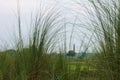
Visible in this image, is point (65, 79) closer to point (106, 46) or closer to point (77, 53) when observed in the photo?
point (77, 53)

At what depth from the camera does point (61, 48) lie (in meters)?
4.68

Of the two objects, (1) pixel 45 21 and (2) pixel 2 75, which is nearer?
(1) pixel 45 21

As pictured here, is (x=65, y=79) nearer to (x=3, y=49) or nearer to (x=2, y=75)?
(x=2, y=75)

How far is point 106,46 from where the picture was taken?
12.0ft

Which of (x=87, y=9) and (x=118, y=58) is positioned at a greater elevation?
(x=87, y=9)

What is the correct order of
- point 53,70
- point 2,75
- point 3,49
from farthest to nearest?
point 3,49 < point 2,75 < point 53,70

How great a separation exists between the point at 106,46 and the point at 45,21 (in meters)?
1.56

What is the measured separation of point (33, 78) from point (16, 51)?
63cm

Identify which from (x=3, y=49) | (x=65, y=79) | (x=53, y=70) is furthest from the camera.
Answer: (x=3, y=49)

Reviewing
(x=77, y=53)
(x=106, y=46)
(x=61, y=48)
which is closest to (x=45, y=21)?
(x=61, y=48)

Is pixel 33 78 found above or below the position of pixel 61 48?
below

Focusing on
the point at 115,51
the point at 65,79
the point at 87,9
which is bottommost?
the point at 65,79

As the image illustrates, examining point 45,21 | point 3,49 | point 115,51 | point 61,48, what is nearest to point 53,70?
point 61,48

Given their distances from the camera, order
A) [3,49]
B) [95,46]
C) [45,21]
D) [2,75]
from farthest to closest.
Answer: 1. [3,49]
2. [2,75]
3. [45,21]
4. [95,46]
